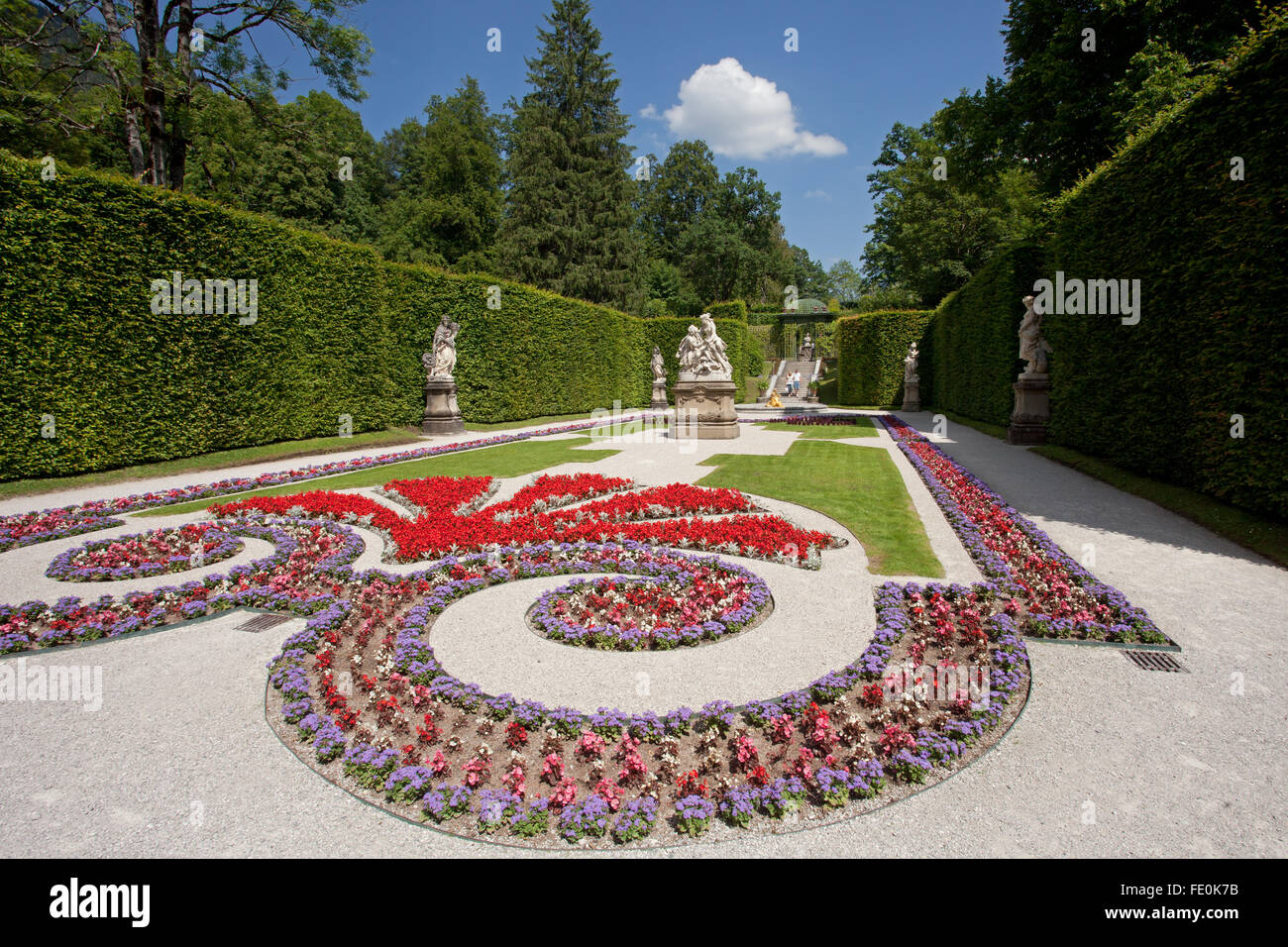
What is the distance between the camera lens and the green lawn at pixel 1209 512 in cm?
623

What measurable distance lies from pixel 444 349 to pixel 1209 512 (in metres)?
19.4

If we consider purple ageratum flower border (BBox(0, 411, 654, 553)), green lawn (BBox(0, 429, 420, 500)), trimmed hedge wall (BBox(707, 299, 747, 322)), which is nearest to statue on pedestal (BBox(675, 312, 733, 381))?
purple ageratum flower border (BBox(0, 411, 654, 553))

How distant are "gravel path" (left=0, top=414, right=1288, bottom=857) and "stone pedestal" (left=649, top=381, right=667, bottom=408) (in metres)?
29.2

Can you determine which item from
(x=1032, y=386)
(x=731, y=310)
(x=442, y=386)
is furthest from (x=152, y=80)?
(x=731, y=310)

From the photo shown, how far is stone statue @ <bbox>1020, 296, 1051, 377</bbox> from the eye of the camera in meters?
14.4

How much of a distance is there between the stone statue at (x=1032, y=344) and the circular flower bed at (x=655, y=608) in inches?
506

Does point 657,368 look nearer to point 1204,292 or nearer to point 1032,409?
point 1032,409

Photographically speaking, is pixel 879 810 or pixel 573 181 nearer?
pixel 879 810

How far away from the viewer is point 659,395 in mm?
33906

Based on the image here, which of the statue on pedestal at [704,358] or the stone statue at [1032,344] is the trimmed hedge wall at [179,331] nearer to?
the statue on pedestal at [704,358]

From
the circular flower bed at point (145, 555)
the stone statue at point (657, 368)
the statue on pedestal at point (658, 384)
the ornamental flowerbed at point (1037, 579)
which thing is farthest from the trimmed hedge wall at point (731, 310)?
the circular flower bed at point (145, 555)

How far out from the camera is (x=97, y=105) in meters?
17.0

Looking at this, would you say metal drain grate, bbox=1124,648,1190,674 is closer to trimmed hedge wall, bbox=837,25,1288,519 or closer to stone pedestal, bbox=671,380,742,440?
trimmed hedge wall, bbox=837,25,1288,519

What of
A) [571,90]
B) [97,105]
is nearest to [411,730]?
[97,105]
